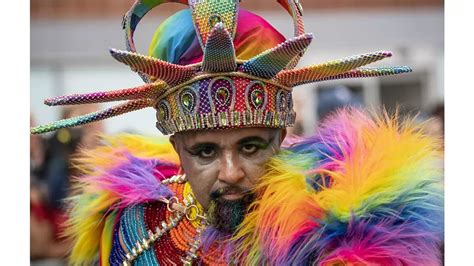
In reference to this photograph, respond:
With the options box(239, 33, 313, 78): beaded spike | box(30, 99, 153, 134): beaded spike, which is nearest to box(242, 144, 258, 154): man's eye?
box(239, 33, 313, 78): beaded spike

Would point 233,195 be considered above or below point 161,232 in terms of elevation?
above

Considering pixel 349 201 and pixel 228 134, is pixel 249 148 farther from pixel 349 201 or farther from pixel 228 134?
pixel 349 201

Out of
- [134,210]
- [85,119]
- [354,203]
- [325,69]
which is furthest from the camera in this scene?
[134,210]

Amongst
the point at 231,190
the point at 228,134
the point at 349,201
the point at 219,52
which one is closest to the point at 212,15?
the point at 219,52

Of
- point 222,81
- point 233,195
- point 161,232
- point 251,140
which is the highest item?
point 222,81

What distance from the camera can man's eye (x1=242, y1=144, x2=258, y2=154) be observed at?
67.4 inches

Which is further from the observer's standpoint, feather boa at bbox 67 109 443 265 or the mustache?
the mustache

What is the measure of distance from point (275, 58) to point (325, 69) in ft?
0.34

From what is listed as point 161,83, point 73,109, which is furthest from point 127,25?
point 73,109

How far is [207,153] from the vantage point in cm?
173

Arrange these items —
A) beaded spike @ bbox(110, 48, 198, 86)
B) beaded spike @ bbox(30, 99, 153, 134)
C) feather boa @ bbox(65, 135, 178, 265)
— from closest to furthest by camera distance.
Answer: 1. beaded spike @ bbox(110, 48, 198, 86)
2. beaded spike @ bbox(30, 99, 153, 134)
3. feather boa @ bbox(65, 135, 178, 265)

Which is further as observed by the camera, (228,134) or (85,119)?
(85,119)

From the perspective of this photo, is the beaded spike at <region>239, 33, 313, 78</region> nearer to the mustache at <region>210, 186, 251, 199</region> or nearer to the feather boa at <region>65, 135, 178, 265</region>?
the mustache at <region>210, 186, 251, 199</region>

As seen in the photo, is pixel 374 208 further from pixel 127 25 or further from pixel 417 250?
pixel 127 25
